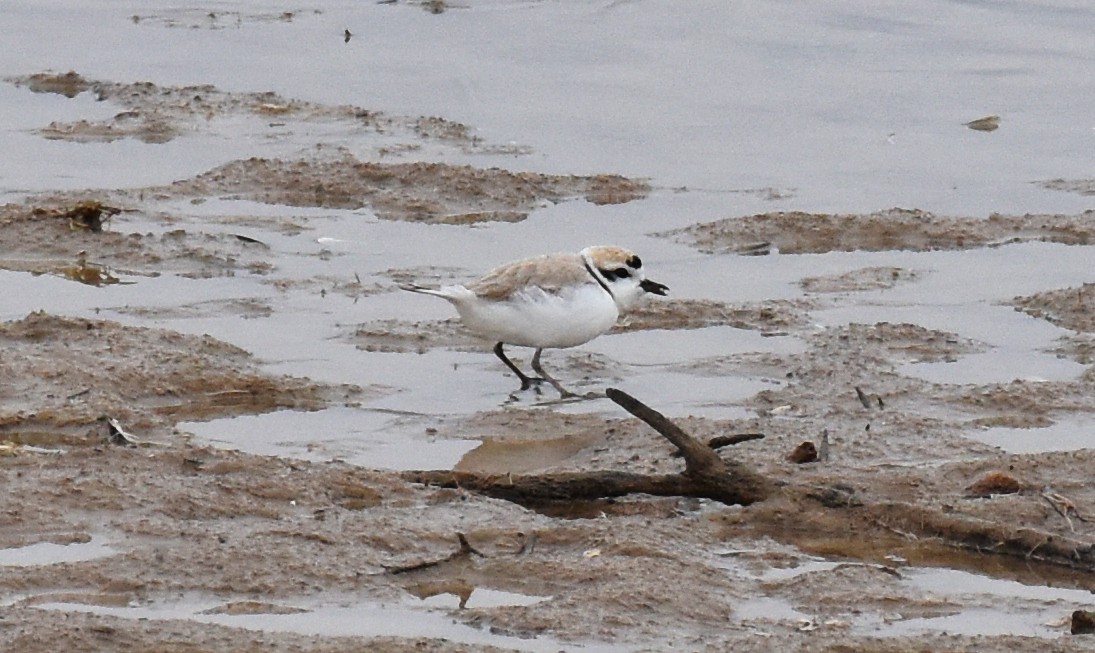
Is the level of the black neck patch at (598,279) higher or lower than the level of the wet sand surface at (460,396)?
higher

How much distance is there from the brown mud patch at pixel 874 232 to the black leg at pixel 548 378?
1921 millimetres

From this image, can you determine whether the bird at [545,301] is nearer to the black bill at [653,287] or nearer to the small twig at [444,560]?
the black bill at [653,287]

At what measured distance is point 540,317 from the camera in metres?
7.84

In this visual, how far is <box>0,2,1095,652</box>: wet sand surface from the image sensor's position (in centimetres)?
521

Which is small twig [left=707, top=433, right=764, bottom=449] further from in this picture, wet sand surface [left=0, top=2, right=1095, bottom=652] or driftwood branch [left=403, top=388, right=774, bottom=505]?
wet sand surface [left=0, top=2, right=1095, bottom=652]

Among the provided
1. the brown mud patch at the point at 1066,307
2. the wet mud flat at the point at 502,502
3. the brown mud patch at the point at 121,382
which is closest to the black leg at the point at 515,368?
the wet mud flat at the point at 502,502

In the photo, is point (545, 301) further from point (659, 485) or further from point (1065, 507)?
point (1065, 507)

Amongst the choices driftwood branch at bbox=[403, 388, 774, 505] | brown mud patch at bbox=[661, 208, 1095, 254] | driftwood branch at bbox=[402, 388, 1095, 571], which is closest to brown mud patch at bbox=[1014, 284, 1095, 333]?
brown mud patch at bbox=[661, 208, 1095, 254]

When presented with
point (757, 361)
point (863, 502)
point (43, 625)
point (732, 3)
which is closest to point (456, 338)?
point (757, 361)

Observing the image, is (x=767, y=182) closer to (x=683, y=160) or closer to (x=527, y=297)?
(x=683, y=160)

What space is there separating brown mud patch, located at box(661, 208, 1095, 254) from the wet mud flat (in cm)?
52

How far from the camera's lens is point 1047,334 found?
8555 millimetres

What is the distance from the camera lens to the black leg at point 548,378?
7891 millimetres

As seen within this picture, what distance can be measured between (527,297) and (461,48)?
642 cm
